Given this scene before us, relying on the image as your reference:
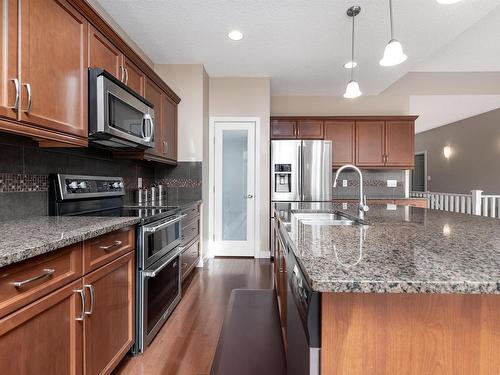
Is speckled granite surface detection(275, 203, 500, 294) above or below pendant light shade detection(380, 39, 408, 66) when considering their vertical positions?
below

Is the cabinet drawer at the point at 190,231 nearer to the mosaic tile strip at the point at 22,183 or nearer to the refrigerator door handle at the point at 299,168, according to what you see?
the mosaic tile strip at the point at 22,183

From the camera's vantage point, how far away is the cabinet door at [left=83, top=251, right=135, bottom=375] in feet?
4.22

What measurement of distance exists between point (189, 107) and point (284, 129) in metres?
1.61

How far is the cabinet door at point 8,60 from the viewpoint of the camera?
3.84ft

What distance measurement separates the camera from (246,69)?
384 cm

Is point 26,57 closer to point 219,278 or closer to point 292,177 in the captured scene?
point 219,278

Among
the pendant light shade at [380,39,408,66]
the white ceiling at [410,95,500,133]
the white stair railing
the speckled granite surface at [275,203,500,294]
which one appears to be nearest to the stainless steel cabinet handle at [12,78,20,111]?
the speckled granite surface at [275,203,500,294]

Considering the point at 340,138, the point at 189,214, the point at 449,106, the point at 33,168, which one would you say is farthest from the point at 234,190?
the point at 449,106

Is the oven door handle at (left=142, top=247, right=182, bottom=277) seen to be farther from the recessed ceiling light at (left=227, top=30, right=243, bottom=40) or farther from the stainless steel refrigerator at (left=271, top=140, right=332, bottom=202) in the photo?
the recessed ceiling light at (left=227, top=30, right=243, bottom=40)

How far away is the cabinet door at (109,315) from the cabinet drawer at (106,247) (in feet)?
0.12

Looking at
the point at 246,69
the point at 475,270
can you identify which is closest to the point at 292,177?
the point at 246,69

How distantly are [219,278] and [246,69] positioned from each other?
2.74 meters

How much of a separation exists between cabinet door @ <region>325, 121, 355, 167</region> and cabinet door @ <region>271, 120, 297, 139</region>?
0.54m

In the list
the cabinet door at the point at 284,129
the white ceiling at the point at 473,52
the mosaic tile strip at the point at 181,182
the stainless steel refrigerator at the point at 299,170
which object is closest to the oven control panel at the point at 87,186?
the mosaic tile strip at the point at 181,182
